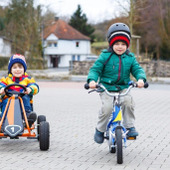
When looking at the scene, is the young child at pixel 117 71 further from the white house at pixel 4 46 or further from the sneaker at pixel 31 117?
the white house at pixel 4 46

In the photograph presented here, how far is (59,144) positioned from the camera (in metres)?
7.04

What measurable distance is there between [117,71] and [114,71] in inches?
1.4

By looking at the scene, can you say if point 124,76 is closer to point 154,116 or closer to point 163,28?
point 154,116

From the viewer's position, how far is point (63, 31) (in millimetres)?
85188

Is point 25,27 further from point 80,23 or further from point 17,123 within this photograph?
point 17,123

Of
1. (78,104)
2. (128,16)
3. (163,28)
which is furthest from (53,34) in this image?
(78,104)

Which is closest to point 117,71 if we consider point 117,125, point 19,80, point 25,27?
point 117,125

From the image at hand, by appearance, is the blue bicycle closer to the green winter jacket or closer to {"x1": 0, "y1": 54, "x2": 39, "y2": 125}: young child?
the green winter jacket

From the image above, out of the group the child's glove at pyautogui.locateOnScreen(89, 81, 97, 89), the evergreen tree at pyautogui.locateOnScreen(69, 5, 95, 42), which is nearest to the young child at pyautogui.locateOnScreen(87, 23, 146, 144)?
the child's glove at pyautogui.locateOnScreen(89, 81, 97, 89)

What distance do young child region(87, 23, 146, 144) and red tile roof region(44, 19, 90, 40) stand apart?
77445 millimetres

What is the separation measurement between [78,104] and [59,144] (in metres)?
6.67

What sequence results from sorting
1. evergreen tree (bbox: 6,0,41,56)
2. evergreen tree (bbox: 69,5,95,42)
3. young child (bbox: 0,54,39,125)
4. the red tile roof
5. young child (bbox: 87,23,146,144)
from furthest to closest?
1. evergreen tree (bbox: 69,5,95,42)
2. the red tile roof
3. evergreen tree (bbox: 6,0,41,56)
4. young child (bbox: 0,54,39,125)
5. young child (bbox: 87,23,146,144)

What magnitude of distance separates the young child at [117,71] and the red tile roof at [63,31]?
77445mm

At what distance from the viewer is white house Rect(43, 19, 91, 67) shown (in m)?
83.2
